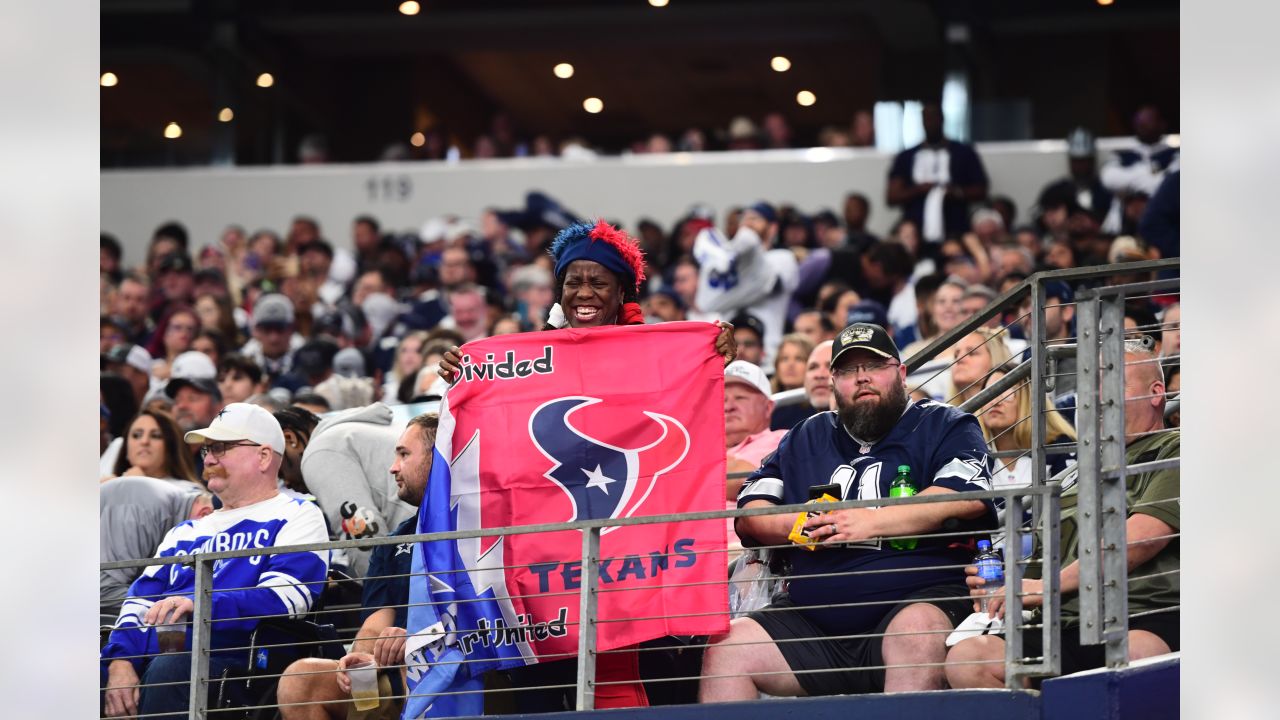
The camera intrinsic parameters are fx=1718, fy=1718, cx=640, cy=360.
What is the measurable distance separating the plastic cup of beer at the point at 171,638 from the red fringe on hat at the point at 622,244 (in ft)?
7.02

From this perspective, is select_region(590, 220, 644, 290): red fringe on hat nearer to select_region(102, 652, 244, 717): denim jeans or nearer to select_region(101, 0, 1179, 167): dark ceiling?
select_region(102, 652, 244, 717): denim jeans

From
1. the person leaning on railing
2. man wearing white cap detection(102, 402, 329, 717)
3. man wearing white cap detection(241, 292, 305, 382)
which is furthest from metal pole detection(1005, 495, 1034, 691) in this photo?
man wearing white cap detection(241, 292, 305, 382)

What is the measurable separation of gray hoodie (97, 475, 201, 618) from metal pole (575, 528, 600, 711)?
2678 mm

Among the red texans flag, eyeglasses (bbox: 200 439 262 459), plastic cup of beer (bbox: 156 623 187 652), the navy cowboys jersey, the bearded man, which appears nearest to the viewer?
the bearded man

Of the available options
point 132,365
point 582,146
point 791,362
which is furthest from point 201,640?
point 582,146

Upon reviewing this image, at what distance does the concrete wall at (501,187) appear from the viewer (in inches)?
695

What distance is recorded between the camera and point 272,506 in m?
6.54

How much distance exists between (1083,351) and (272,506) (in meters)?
3.08

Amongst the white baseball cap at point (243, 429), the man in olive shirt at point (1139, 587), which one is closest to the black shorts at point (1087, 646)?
the man in olive shirt at point (1139, 587)

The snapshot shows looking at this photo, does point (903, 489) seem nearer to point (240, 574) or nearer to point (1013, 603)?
point (1013, 603)

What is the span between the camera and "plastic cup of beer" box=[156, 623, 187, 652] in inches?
251

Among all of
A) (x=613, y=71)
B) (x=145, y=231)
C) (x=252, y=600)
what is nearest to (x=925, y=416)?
(x=252, y=600)

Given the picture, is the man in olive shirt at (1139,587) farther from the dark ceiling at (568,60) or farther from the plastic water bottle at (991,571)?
the dark ceiling at (568,60)
